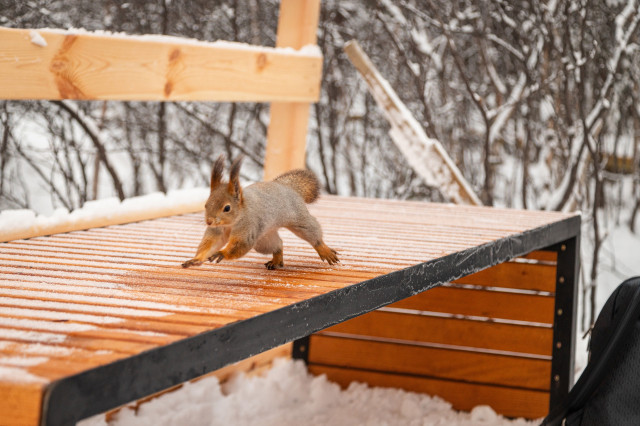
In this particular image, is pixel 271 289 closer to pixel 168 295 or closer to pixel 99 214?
pixel 168 295

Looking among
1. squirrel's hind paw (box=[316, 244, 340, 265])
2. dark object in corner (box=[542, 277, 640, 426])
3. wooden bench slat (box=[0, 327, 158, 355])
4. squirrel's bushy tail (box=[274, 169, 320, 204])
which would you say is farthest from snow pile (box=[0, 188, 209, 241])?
dark object in corner (box=[542, 277, 640, 426])

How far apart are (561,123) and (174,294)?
10.9 ft

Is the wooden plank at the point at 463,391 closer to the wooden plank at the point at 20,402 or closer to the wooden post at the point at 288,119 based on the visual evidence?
the wooden post at the point at 288,119

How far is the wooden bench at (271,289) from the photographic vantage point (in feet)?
3.73

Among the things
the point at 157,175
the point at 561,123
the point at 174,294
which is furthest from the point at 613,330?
the point at 157,175

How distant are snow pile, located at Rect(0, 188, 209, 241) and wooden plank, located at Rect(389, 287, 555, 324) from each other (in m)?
0.89

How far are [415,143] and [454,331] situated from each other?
42.3 inches

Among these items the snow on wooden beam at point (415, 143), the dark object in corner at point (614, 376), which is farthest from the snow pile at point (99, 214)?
the dark object in corner at point (614, 376)

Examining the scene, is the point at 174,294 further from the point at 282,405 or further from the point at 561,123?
the point at 561,123

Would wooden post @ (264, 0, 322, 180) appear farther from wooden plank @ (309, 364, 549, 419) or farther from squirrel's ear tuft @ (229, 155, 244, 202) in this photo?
squirrel's ear tuft @ (229, 155, 244, 202)

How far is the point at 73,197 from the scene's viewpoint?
4.19 m

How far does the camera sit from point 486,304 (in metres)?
2.89

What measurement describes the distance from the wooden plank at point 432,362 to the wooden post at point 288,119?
2.63ft

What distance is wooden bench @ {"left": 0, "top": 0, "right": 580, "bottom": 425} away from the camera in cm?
114
